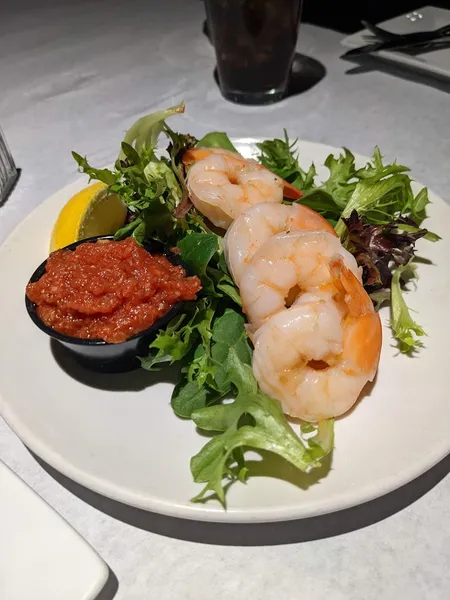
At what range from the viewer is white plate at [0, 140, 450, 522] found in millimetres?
1182

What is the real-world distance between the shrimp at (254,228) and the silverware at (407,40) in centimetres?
203

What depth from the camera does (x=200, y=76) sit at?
352 cm

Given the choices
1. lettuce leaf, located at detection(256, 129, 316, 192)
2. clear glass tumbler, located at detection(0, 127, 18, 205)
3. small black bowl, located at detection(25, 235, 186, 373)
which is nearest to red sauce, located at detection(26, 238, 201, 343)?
small black bowl, located at detection(25, 235, 186, 373)

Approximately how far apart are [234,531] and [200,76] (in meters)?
2.92

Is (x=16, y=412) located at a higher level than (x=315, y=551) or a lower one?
higher

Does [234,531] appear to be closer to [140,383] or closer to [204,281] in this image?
[140,383]

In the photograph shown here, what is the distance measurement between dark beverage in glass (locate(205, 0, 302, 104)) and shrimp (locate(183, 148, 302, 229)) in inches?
46.3

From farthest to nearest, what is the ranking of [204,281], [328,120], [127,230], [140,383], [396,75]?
[396,75] < [328,120] < [127,230] < [204,281] < [140,383]

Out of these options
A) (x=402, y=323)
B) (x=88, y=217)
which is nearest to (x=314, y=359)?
(x=402, y=323)

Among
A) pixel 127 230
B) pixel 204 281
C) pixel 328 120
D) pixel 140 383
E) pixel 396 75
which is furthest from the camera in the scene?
pixel 396 75

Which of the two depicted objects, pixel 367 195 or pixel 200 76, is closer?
pixel 367 195

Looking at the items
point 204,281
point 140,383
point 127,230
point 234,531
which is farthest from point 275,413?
point 127,230

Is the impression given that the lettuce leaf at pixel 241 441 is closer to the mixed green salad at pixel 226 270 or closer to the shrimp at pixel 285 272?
the mixed green salad at pixel 226 270

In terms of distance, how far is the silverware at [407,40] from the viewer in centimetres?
312
